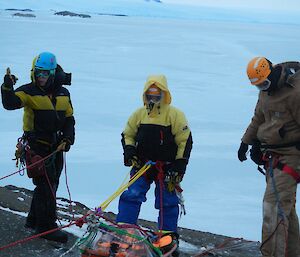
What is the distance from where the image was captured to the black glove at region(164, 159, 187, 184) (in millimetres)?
3834

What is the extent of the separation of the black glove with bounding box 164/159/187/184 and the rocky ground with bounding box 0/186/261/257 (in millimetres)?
661

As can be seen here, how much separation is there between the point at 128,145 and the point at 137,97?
8.02m

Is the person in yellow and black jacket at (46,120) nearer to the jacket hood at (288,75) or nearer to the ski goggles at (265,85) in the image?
the ski goggles at (265,85)

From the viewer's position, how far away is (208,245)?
471 centimetres

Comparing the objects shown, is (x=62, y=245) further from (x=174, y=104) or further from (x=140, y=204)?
Result: (x=174, y=104)

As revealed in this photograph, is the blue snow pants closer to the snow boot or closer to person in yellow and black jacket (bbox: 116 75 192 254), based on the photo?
person in yellow and black jacket (bbox: 116 75 192 254)

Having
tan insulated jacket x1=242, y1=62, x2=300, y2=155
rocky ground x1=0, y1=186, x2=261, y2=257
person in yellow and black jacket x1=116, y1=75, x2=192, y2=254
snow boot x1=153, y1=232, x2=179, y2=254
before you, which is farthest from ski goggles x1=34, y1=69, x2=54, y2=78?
tan insulated jacket x1=242, y1=62, x2=300, y2=155

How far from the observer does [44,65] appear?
3820 mm

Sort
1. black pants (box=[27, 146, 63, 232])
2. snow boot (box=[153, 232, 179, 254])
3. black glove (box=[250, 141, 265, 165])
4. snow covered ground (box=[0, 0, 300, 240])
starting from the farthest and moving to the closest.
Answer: snow covered ground (box=[0, 0, 300, 240])
black pants (box=[27, 146, 63, 232])
black glove (box=[250, 141, 265, 165])
snow boot (box=[153, 232, 179, 254])

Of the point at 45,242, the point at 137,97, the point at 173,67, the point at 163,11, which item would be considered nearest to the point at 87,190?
the point at 45,242

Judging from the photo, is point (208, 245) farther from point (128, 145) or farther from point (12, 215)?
point (12, 215)

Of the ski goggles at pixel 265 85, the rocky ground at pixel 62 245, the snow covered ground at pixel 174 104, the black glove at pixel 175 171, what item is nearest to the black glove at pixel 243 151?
the black glove at pixel 175 171

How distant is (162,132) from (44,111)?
83 cm

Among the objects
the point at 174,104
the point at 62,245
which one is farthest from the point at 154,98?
the point at 174,104
